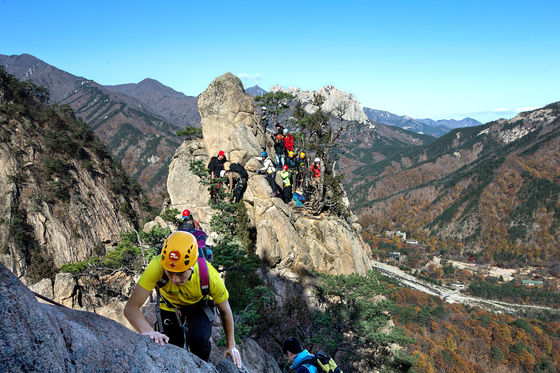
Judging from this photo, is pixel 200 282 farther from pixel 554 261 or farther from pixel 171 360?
pixel 554 261

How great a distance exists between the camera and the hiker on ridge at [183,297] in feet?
9.76

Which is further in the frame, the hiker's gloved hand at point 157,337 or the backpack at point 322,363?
the backpack at point 322,363

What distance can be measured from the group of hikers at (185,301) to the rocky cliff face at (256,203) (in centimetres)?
1241

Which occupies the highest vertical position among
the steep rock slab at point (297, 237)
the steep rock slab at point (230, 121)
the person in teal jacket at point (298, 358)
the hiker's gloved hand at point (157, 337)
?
the steep rock slab at point (230, 121)

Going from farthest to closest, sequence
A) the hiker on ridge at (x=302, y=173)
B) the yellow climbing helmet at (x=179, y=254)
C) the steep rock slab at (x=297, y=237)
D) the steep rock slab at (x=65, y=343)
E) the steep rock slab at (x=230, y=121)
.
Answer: the hiker on ridge at (x=302, y=173)
the steep rock slab at (x=230, y=121)
the steep rock slab at (x=297, y=237)
the yellow climbing helmet at (x=179, y=254)
the steep rock slab at (x=65, y=343)

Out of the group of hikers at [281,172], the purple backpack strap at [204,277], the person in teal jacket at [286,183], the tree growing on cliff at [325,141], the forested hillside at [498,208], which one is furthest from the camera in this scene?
the forested hillside at [498,208]

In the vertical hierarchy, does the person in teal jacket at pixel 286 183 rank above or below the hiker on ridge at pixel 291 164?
below

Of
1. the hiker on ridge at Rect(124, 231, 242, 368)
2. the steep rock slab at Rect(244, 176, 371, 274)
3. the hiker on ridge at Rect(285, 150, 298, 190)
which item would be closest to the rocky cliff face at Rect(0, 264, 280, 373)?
the hiker on ridge at Rect(124, 231, 242, 368)

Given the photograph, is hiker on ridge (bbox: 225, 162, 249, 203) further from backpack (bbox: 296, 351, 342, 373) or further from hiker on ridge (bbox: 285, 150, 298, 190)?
backpack (bbox: 296, 351, 342, 373)

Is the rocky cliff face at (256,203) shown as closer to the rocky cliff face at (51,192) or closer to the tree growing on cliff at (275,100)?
the tree growing on cliff at (275,100)

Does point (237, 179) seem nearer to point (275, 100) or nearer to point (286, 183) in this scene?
point (286, 183)

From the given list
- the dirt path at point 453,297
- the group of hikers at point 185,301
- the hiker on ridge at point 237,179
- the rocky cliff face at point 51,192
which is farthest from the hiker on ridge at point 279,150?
the dirt path at point 453,297

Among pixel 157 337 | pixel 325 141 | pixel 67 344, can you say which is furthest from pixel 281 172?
pixel 67 344

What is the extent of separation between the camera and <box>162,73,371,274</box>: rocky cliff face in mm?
16734
